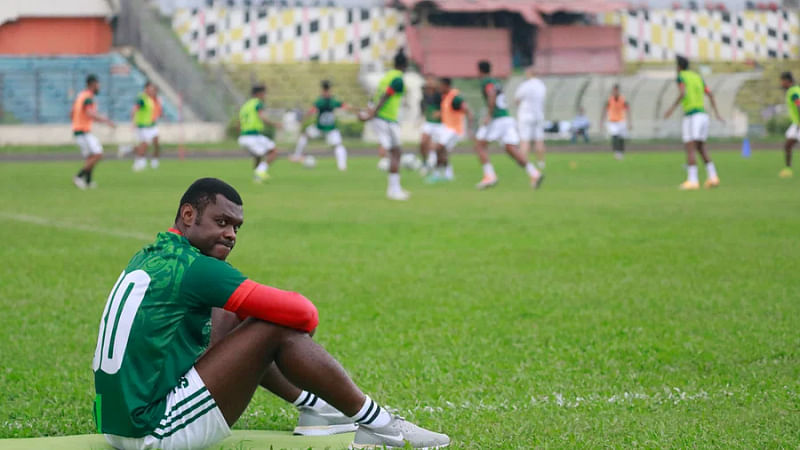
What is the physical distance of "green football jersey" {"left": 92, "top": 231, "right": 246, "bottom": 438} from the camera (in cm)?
450

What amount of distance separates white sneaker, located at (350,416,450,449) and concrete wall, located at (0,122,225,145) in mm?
38028

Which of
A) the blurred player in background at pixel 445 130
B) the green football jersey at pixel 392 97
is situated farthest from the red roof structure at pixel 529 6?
the green football jersey at pixel 392 97

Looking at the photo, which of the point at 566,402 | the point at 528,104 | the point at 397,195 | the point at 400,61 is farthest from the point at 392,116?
the point at 566,402

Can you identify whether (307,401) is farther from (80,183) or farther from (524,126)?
(524,126)

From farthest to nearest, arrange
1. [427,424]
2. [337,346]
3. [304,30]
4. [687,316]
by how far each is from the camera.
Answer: [304,30], [687,316], [337,346], [427,424]

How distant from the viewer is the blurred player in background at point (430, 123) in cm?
2586

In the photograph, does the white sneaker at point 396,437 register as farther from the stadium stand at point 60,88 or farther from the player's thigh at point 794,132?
the stadium stand at point 60,88

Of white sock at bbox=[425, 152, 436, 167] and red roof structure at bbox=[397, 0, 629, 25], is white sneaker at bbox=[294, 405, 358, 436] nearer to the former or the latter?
white sock at bbox=[425, 152, 436, 167]

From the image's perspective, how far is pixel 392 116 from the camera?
20.1 metres

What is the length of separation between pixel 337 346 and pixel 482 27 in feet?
175

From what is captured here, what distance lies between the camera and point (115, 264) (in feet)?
37.0

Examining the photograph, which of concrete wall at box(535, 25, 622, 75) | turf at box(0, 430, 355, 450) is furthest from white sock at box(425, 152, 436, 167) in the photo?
concrete wall at box(535, 25, 622, 75)

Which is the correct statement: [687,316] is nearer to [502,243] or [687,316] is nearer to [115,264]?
[502,243]

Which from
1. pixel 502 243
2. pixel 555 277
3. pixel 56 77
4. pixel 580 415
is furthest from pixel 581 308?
pixel 56 77
